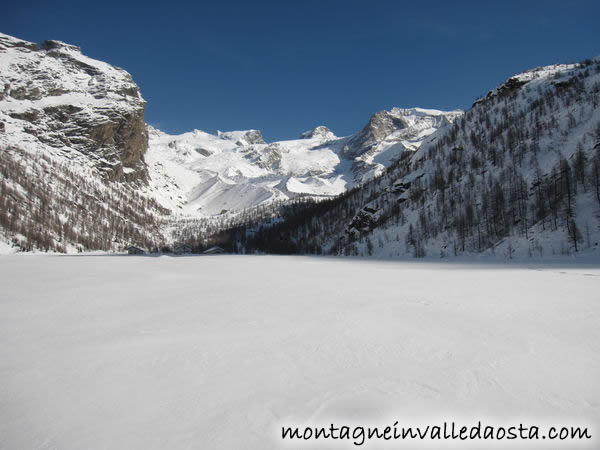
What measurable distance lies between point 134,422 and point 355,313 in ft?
20.2

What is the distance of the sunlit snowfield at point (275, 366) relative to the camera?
390 centimetres

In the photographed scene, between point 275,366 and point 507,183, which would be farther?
point 507,183

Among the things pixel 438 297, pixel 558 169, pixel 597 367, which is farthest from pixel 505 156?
pixel 597 367

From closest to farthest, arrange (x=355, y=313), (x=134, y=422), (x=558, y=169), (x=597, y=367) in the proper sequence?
(x=134, y=422)
(x=597, y=367)
(x=355, y=313)
(x=558, y=169)

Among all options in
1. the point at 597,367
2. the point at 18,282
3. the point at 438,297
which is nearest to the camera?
the point at 597,367

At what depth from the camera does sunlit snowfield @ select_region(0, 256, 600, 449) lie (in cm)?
390

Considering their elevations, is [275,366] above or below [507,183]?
below

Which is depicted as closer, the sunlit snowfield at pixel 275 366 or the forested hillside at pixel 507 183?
the sunlit snowfield at pixel 275 366

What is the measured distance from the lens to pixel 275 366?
5.36m

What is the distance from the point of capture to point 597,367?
507 centimetres

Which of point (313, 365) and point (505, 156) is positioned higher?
point (505, 156)

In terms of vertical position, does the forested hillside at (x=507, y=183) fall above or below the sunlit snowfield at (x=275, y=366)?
above

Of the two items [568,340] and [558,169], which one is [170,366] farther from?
[558,169]

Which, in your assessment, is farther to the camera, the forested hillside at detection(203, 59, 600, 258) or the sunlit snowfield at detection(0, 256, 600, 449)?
the forested hillside at detection(203, 59, 600, 258)
